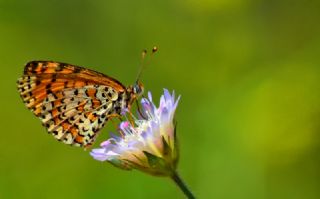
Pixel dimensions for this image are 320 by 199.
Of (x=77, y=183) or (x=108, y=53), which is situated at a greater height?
(x=108, y=53)

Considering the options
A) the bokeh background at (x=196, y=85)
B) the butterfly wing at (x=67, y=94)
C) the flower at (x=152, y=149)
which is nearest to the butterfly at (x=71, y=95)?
the butterfly wing at (x=67, y=94)

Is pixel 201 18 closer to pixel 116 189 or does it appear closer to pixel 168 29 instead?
pixel 168 29

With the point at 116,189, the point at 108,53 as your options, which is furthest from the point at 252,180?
the point at 108,53

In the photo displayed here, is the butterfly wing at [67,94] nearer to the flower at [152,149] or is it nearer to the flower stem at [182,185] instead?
the flower at [152,149]

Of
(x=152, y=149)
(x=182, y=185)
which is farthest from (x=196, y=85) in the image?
(x=182, y=185)

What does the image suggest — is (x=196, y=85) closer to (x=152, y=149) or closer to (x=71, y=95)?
(x=71, y=95)

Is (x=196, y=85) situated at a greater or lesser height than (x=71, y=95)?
lesser
